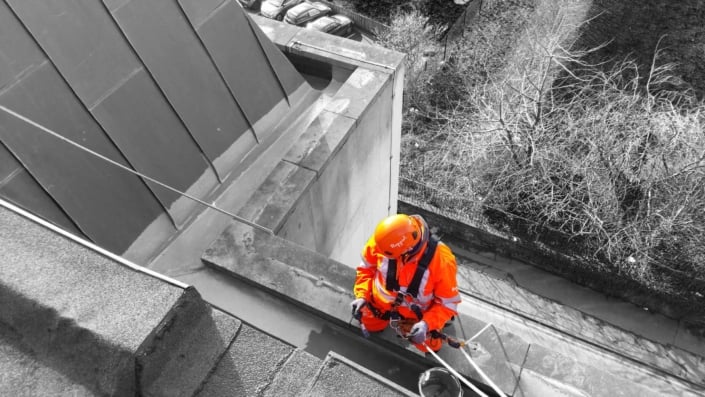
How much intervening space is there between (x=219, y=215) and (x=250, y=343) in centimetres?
365

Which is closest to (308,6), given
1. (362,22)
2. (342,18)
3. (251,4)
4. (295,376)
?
(342,18)

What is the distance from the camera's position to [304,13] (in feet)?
83.6

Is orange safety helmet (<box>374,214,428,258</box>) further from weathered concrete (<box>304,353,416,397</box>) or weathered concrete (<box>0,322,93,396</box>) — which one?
weathered concrete (<box>0,322,93,396</box>)

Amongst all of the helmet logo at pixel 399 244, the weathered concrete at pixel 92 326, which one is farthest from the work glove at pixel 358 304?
the weathered concrete at pixel 92 326

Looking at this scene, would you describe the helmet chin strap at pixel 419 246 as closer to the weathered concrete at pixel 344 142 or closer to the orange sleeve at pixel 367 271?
the orange sleeve at pixel 367 271

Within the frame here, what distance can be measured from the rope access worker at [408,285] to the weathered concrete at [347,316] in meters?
0.23

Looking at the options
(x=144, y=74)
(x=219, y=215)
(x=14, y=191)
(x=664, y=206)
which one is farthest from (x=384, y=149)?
(x=664, y=206)

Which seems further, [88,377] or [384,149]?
[384,149]

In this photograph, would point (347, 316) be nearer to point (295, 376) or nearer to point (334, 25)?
point (295, 376)

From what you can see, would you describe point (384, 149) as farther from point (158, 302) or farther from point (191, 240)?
point (158, 302)

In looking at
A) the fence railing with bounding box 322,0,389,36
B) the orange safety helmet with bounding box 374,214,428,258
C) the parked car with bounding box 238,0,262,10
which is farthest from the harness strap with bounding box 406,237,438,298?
the parked car with bounding box 238,0,262,10

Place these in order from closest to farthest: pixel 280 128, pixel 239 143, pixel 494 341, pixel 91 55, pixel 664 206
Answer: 1. pixel 494 341
2. pixel 91 55
3. pixel 239 143
4. pixel 280 128
5. pixel 664 206

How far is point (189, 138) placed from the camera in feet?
24.8

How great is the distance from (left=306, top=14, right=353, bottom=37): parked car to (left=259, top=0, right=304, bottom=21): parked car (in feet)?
6.46
